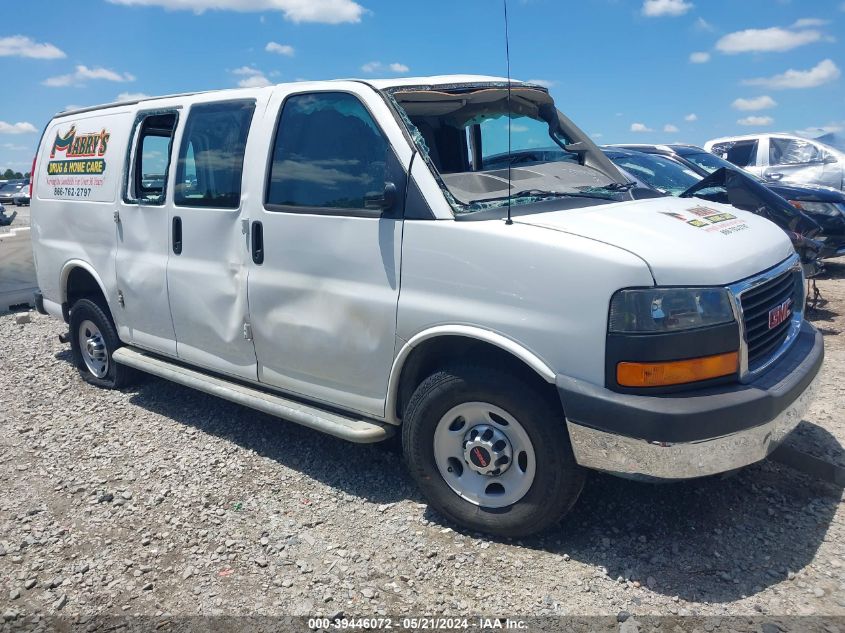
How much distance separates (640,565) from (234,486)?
2.26 meters

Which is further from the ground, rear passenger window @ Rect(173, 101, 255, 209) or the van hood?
rear passenger window @ Rect(173, 101, 255, 209)

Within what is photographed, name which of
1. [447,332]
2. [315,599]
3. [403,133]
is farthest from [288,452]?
[403,133]

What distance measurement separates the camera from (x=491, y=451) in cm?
307

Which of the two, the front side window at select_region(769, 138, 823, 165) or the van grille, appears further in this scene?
the front side window at select_region(769, 138, 823, 165)

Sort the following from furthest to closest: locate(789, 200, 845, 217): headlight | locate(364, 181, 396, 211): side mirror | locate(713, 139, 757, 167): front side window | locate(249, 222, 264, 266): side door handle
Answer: locate(713, 139, 757, 167): front side window, locate(789, 200, 845, 217): headlight, locate(249, 222, 264, 266): side door handle, locate(364, 181, 396, 211): side mirror

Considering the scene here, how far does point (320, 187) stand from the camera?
3.59 meters

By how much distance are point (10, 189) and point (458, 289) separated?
44082mm

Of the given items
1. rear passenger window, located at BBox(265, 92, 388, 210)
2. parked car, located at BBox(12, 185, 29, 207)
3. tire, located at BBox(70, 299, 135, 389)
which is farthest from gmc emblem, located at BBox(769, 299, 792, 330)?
parked car, located at BBox(12, 185, 29, 207)

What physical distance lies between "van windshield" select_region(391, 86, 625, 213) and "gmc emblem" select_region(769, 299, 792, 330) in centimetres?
100

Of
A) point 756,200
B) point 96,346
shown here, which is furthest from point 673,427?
point 96,346

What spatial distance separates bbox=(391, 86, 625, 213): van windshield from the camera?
11.5ft

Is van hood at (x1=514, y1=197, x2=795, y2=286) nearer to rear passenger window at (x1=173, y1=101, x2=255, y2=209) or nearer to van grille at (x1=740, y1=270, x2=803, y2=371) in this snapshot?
van grille at (x1=740, y1=270, x2=803, y2=371)

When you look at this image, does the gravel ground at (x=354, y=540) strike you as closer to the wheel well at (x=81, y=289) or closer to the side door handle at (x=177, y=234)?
the side door handle at (x=177, y=234)

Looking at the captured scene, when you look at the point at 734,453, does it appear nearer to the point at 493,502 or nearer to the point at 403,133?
the point at 493,502
